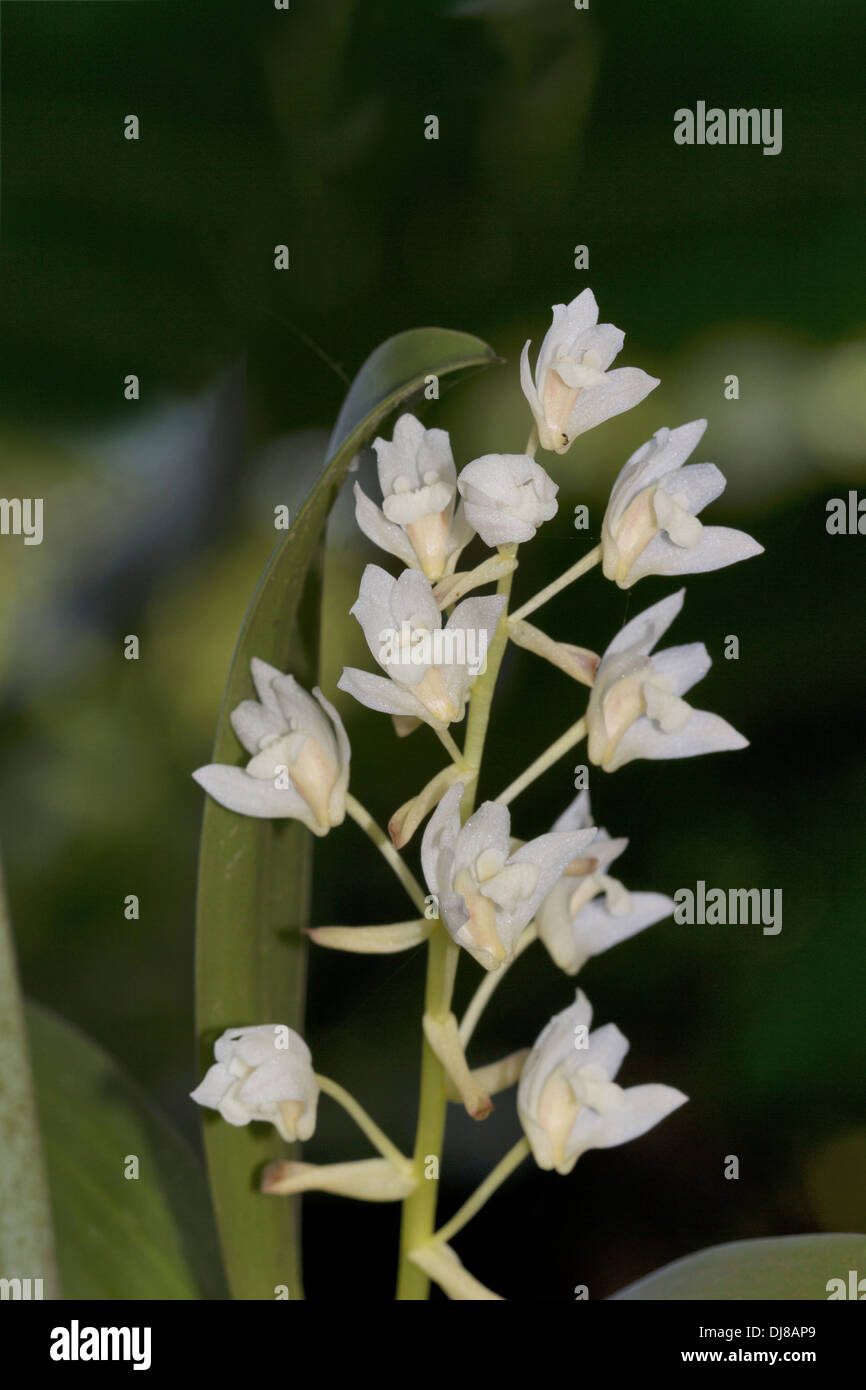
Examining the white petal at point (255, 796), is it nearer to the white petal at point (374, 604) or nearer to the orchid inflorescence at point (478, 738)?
the orchid inflorescence at point (478, 738)

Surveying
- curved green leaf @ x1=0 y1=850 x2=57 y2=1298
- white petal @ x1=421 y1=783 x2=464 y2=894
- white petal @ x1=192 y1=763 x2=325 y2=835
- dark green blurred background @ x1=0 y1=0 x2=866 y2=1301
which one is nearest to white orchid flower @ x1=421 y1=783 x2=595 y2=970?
Result: white petal @ x1=421 y1=783 x2=464 y2=894

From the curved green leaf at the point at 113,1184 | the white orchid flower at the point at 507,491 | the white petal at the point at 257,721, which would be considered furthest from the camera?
the curved green leaf at the point at 113,1184

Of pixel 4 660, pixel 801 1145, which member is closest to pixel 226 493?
pixel 4 660

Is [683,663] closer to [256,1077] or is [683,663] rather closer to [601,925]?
[601,925]

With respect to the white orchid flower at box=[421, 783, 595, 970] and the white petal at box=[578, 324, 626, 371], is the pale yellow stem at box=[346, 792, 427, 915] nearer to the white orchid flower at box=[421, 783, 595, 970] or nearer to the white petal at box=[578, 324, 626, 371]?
the white orchid flower at box=[421, 783, 595, 970]

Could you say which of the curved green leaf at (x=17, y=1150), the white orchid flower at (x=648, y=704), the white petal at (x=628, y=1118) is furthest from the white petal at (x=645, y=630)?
the curved green leaf at (x=17, y=1150)

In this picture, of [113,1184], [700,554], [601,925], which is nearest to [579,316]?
[700,554]

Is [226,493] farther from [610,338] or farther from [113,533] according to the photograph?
[610,338]
